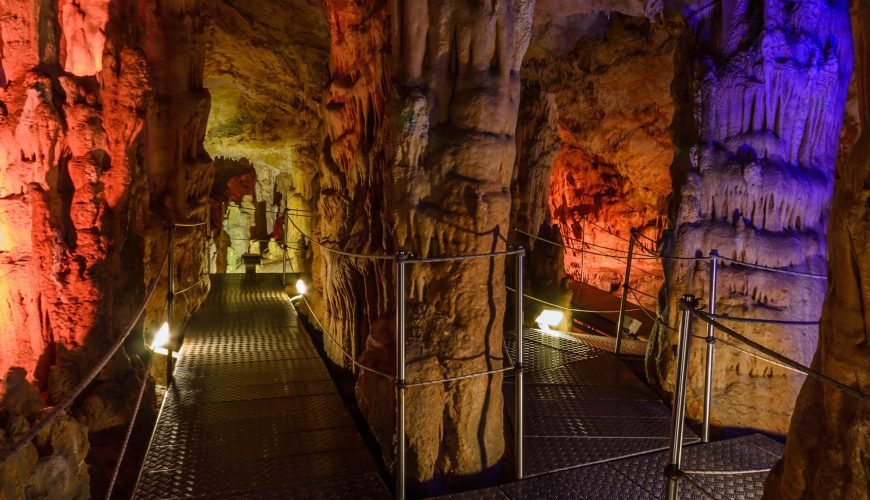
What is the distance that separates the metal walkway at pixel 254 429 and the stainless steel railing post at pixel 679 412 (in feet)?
5.60

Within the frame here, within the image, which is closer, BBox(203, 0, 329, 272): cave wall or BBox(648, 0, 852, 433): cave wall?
BBox(648, 0, 852, 433): cave wall

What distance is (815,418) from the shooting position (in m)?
2.13

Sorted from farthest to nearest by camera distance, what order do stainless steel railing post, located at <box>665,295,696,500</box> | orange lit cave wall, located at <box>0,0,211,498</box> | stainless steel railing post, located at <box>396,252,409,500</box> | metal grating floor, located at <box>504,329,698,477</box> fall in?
metal grating floor, located at <box>504,329,698,477</box>, orange lit cave wall, located at <box>0,0,211,498</box>, stainless steel railing post, located at <box>396,252,409,500</box>, stainless steel railing post, located at <box>665,295,696,500</box>

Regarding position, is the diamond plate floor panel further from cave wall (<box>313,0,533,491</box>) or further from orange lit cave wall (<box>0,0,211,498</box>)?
orange lit cave wall (<box>0,0,211,498</box>)

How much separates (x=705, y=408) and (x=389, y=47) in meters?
3.51

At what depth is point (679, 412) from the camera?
2490mm

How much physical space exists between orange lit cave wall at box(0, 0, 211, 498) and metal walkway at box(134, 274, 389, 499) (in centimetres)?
43

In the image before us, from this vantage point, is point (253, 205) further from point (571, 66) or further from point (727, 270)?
point (727, 270)

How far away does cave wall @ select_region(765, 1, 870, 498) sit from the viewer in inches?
75.9

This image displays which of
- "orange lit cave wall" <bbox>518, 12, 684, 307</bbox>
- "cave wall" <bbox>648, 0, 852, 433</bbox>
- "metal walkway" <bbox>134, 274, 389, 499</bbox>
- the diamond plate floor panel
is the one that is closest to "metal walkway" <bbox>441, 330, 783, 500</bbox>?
the diamond plate floor panel

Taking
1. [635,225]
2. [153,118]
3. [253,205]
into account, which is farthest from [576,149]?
[153,118]

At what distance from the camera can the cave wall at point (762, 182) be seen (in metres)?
4.74

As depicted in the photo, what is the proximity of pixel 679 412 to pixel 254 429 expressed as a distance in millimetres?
2967

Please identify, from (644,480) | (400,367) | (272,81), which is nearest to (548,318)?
(644,480)
